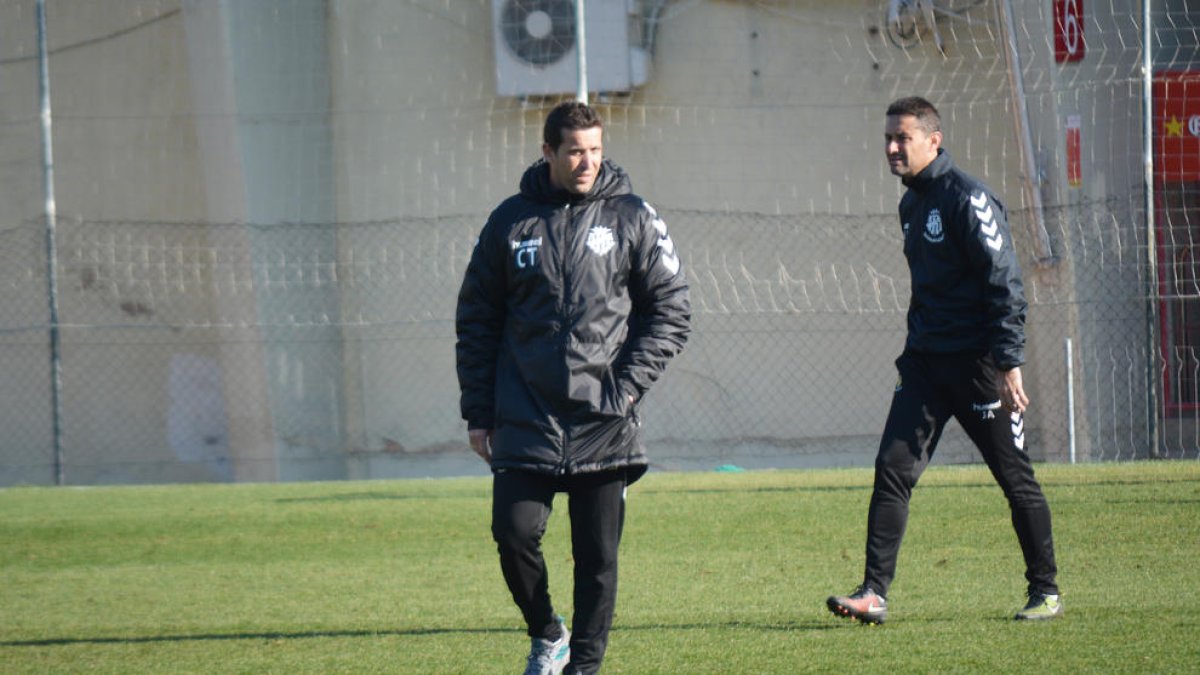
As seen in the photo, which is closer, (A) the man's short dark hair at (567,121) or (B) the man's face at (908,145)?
(A) the man's short dark hair at (567,121)

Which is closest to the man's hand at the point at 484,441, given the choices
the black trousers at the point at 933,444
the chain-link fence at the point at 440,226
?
the black trousers at the point at 933,444

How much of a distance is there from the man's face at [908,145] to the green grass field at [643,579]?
1700 millimetres

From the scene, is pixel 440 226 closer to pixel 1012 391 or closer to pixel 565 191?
pixel 1012 391

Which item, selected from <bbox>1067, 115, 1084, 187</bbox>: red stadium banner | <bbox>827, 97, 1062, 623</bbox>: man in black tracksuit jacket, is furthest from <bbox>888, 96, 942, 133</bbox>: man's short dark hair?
<bbox>1067, 115, 1084, 187</bbox>: red stadium banner

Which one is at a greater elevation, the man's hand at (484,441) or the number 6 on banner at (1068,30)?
the number 6 on banner at (1068,30)

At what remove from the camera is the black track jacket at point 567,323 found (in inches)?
180

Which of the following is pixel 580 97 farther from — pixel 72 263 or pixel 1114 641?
pixel 1114 641

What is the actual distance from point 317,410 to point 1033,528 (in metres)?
10.3

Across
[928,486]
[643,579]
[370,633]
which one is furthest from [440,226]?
[370,633]

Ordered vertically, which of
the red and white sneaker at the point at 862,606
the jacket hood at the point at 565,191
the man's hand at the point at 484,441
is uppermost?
Result: the jacket hood at the point at 565,191

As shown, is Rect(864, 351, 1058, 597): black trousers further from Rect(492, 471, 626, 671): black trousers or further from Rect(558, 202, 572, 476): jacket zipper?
Rect(558, 202, 572, 476): jacket zipper

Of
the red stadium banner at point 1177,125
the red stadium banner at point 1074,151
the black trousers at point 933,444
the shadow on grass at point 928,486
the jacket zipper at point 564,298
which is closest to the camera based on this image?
the jacket zipper at point 564,298

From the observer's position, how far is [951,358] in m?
5.74

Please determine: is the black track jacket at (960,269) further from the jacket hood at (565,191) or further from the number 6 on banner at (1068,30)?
the number 6 on banner at (1068,30)
